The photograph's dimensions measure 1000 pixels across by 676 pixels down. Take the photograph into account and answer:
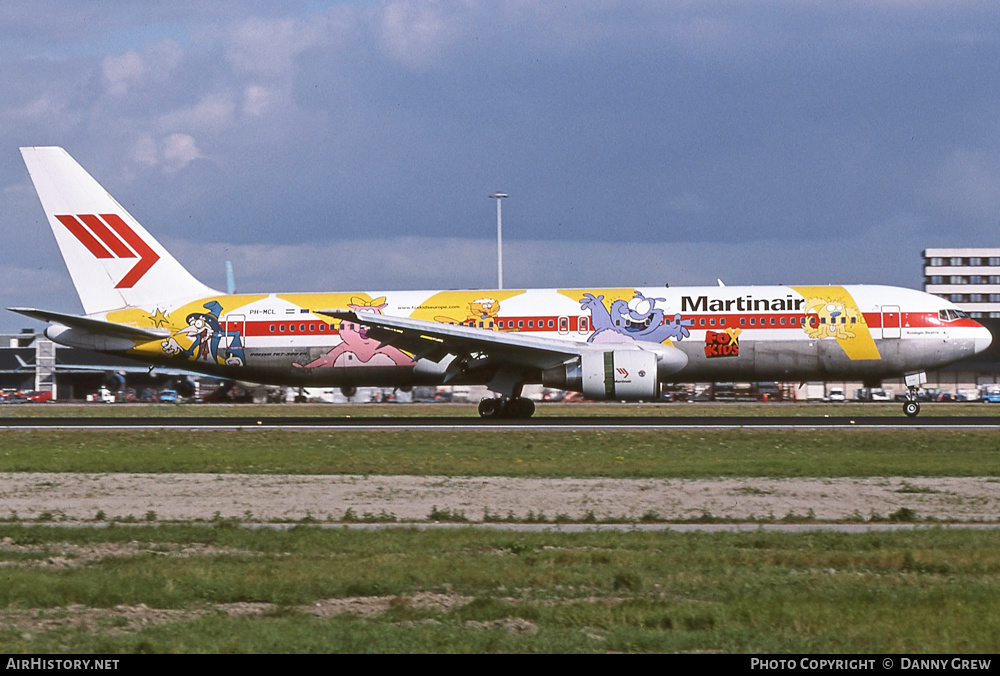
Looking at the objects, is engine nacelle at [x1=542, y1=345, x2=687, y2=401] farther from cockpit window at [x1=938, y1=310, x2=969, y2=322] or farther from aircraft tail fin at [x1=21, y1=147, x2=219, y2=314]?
aircraft tail fin at [x1=21, y1=147, x2=219, y2=314]

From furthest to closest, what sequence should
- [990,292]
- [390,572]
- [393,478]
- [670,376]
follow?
[990,292] → [670,376] → [393,478] → [390,572]

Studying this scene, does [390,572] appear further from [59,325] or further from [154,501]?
[59,325]

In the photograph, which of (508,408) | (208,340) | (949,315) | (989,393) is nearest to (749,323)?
(949,315)

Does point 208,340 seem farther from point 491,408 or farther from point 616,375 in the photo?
point 616,375

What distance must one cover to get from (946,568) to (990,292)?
147774 millimetres

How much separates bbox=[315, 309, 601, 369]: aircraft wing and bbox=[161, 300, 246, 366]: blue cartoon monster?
4.82m

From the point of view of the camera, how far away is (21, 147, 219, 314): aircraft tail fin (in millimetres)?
40281

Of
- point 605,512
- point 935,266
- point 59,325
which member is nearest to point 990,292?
point 935,266

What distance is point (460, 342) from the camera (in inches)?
1417

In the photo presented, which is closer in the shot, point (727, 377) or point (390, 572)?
point (390, 572)

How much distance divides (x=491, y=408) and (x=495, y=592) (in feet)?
91.2

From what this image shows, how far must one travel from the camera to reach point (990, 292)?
14688cm

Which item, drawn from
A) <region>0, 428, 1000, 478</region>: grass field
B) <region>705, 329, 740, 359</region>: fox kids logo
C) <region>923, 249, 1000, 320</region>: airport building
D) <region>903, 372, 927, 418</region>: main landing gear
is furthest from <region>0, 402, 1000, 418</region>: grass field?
<region>923, 249, 1000, 320</region>: airport building
